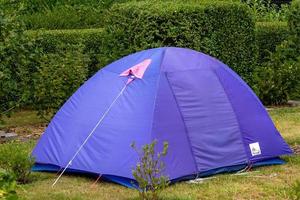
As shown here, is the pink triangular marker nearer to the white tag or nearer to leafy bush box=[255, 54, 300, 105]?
the white tag

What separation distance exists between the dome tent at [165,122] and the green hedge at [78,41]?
389 centimetres

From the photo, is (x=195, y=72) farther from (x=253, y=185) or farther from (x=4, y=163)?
(x=4, y=163)

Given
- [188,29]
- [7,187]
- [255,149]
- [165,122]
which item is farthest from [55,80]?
[7,187]

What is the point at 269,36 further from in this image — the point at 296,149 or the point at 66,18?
the point at 296,149

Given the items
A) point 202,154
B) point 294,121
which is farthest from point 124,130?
point 294,121

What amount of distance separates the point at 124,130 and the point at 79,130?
1.92 feet

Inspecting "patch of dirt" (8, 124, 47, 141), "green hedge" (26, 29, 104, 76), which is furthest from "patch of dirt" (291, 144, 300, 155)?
"green hedge" (26, 29, 104, 76)

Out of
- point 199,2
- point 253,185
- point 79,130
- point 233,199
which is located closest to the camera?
point 233,199

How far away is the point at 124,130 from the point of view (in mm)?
6848

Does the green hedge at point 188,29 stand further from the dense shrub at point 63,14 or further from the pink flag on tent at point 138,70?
the pink flag on tent at point 138,70

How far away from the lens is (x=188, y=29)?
10648 mm

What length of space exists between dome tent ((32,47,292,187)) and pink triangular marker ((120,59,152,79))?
0.04 ft

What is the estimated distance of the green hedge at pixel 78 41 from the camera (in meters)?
11.4

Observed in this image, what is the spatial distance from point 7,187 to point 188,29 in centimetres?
705
